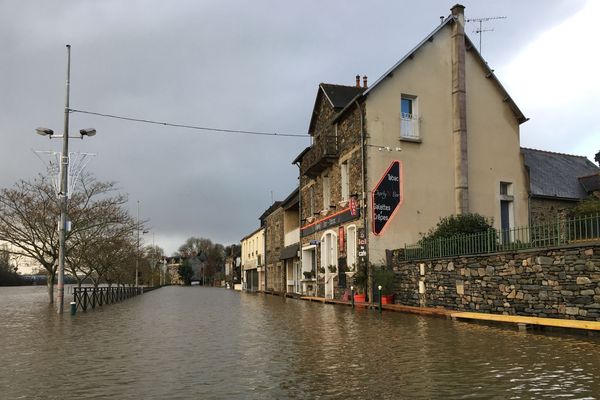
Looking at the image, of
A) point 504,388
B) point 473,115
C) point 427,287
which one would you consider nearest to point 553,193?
point 473,115

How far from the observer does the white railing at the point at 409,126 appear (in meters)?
24.0

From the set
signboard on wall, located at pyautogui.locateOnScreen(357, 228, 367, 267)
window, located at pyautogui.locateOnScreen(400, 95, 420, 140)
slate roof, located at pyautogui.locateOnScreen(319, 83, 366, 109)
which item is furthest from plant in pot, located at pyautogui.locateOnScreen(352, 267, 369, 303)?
slate roof, located at pyautogui.locateOnScreen(319, 83, 366, 109)

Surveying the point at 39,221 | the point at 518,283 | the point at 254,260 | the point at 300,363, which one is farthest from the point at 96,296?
the point at 254,260

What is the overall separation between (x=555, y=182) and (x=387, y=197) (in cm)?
1058

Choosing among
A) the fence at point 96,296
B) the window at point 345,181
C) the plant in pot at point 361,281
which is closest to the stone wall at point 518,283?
the plant in pot at point 361,281

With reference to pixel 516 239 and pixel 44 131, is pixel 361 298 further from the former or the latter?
pixel 44 131

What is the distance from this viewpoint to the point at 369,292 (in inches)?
867

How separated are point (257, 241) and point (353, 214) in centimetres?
3110

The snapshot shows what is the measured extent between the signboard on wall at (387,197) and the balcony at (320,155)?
435cm

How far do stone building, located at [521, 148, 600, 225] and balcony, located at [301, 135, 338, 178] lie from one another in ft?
30.4

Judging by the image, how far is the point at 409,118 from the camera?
24.3 meters

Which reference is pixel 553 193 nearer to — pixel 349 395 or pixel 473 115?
pixel 473 115

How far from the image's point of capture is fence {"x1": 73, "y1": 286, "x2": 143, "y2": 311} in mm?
21781

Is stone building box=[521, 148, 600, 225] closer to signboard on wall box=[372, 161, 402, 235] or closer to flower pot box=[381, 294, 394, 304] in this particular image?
signboard on wall box=[372, 161, 402, 235]
